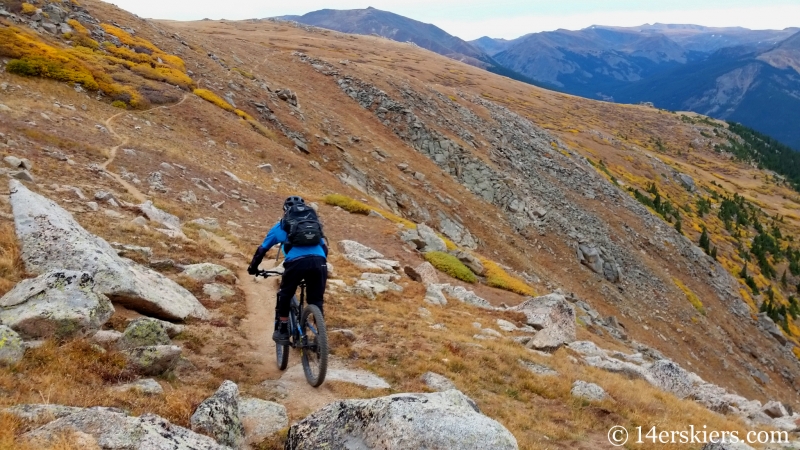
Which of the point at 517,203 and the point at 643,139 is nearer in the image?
the point at 517,203

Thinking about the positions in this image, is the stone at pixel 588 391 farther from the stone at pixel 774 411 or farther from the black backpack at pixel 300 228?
the stone at pixel 774 411

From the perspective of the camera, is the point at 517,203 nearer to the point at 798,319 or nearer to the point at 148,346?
the point at 148,346

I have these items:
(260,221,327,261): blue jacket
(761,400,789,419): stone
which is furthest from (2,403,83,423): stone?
(761,400,789,419): stone

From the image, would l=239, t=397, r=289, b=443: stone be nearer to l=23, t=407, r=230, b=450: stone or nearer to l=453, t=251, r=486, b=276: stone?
l=23, t=407, r=230, b=450: stone

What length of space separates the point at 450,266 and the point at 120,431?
Answer: 20.2 meters

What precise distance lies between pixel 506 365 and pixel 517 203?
119 ft

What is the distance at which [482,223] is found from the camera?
40812mm

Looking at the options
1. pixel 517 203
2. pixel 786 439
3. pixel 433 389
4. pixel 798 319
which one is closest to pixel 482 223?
pixel 517 203

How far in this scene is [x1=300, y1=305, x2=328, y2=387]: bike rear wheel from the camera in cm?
873

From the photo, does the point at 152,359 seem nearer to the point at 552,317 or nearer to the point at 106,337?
the point at 106,337

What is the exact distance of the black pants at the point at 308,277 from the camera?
29.0 ft

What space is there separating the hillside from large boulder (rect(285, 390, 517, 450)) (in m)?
0.04

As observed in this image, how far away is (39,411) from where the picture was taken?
17.8 ft

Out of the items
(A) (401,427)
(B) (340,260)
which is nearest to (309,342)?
(A) (401,427)
